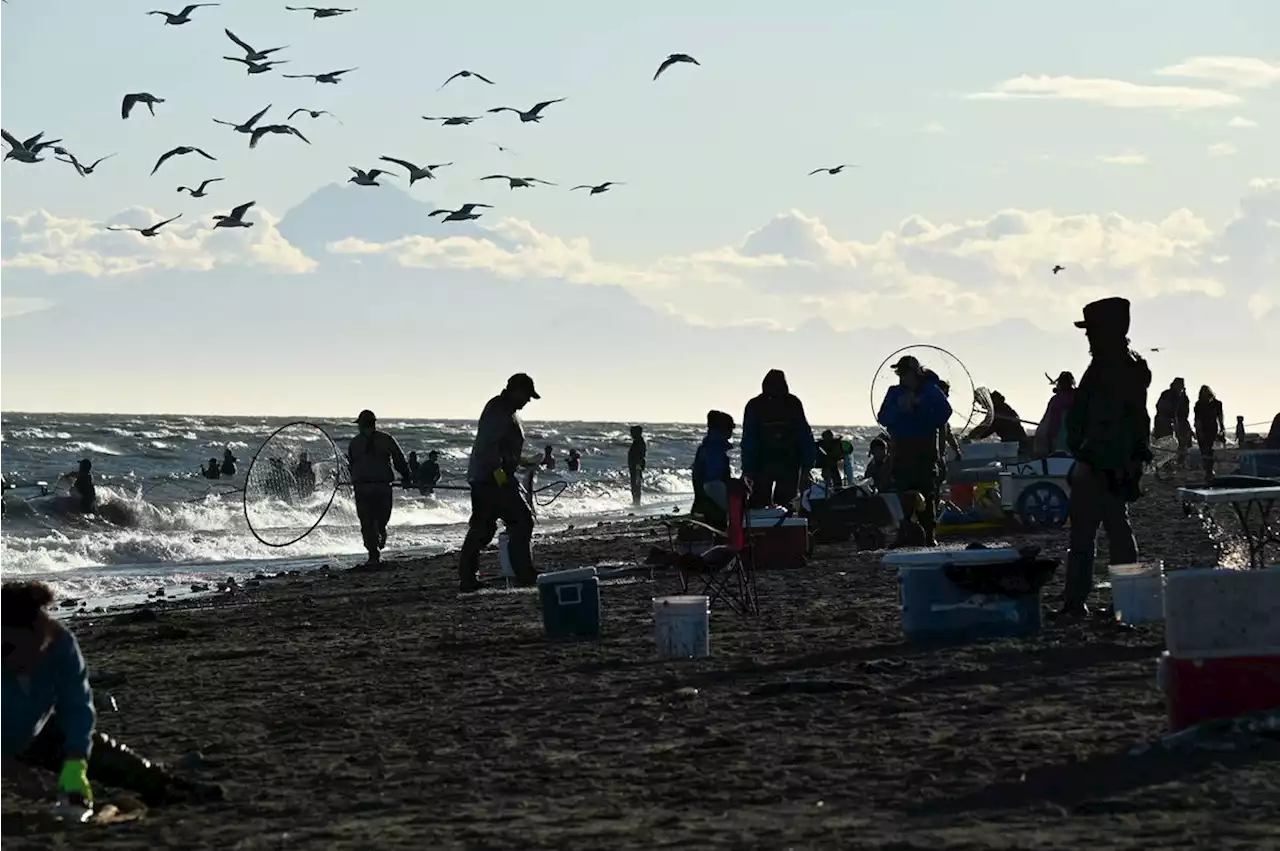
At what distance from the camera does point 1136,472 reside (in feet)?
38.3

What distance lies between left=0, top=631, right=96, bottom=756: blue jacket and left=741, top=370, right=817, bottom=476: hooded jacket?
11233 millimetres

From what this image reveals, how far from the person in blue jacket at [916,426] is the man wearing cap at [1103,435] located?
15.2ft

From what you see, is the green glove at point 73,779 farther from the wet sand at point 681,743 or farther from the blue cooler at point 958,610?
the blue cooler at point 958,610

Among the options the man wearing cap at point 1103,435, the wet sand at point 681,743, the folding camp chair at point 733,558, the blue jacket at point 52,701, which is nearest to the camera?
the wet sand at point 681,743

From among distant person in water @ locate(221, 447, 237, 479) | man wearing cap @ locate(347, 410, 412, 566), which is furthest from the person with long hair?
distant person in water @ locate(221, 447, 237, 479)

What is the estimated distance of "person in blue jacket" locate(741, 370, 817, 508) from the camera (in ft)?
58.5

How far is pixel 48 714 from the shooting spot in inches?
276

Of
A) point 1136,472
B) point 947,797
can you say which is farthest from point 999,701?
point 1136,472

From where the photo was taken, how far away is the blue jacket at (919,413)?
16609mm

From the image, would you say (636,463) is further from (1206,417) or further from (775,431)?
(775,431)

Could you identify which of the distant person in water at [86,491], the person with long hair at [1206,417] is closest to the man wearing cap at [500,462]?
the person with long hair at [1206,417]

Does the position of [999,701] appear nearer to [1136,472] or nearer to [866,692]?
[866,692]

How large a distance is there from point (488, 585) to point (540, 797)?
11.3 meters

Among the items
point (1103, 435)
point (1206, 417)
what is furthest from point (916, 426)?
point (1206, 417)
